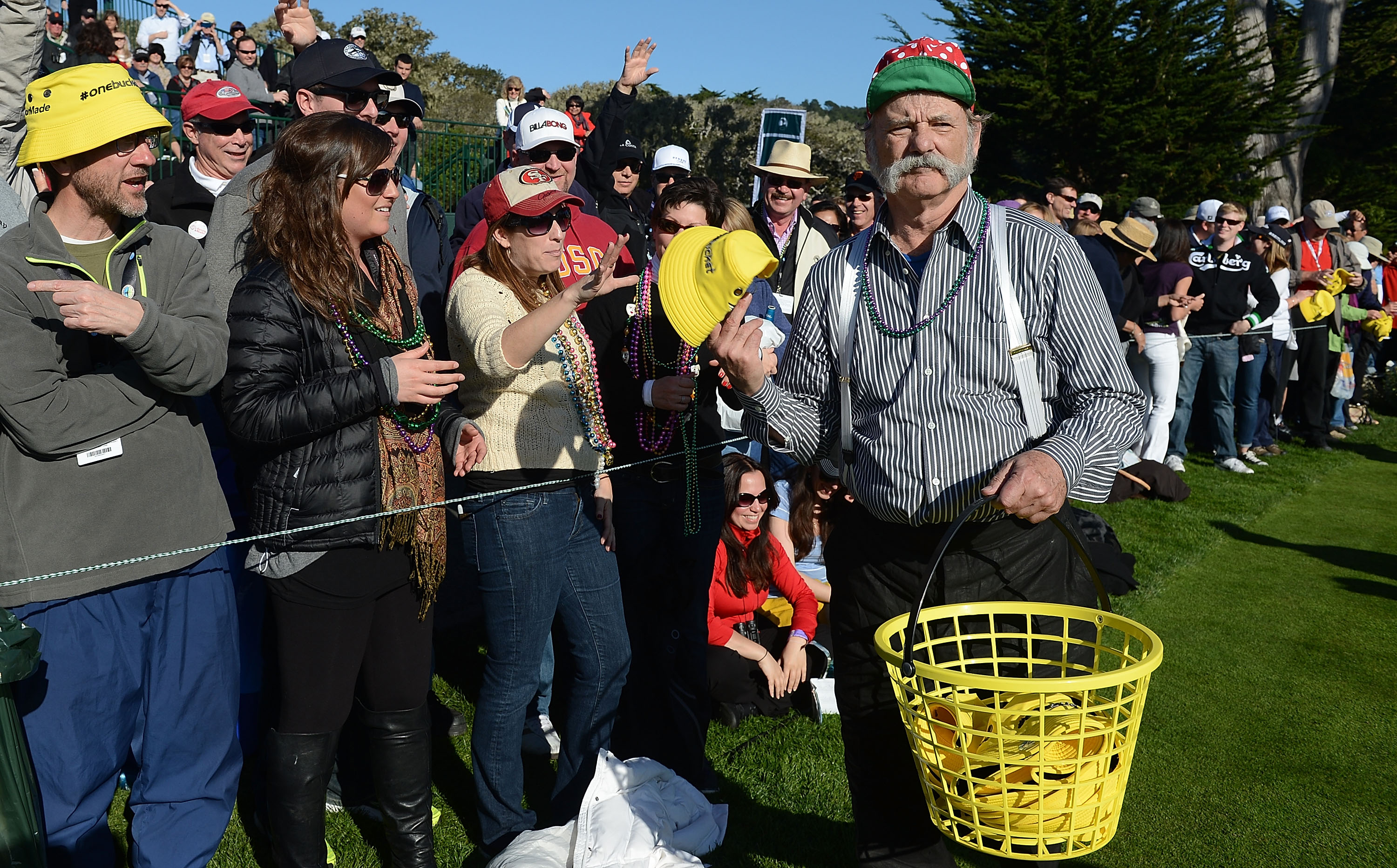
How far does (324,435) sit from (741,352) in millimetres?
1186

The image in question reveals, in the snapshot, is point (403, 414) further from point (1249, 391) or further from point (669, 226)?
point (1249, 391)

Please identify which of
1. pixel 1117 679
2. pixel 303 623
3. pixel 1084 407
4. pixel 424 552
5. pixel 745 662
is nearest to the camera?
pixel 1117 679

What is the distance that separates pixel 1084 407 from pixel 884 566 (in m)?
0.62

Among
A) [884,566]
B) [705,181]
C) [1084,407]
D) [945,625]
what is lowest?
[945,625]

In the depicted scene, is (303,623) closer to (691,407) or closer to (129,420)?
(129,420)

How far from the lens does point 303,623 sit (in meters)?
2.79

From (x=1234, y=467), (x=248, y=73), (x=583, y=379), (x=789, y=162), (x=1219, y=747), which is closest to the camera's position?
(x=583, y=379)

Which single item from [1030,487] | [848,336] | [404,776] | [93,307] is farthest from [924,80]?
[404,776]

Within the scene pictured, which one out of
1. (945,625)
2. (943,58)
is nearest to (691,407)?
(945,625)

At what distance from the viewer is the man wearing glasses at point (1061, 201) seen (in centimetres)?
887

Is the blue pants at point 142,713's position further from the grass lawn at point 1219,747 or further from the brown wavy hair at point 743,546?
the brown wavy hair at point 743,546

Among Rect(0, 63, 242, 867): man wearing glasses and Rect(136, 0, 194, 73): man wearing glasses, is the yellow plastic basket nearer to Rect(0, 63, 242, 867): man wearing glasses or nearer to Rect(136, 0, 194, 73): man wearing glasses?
Rect(0, 63, 242, 867): man wearing glasses

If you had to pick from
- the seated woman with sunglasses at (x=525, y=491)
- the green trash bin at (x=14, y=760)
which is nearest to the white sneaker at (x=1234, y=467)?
the seated woman with sunglasses at (x=525, y=491)

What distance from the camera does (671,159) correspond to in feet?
21.8
